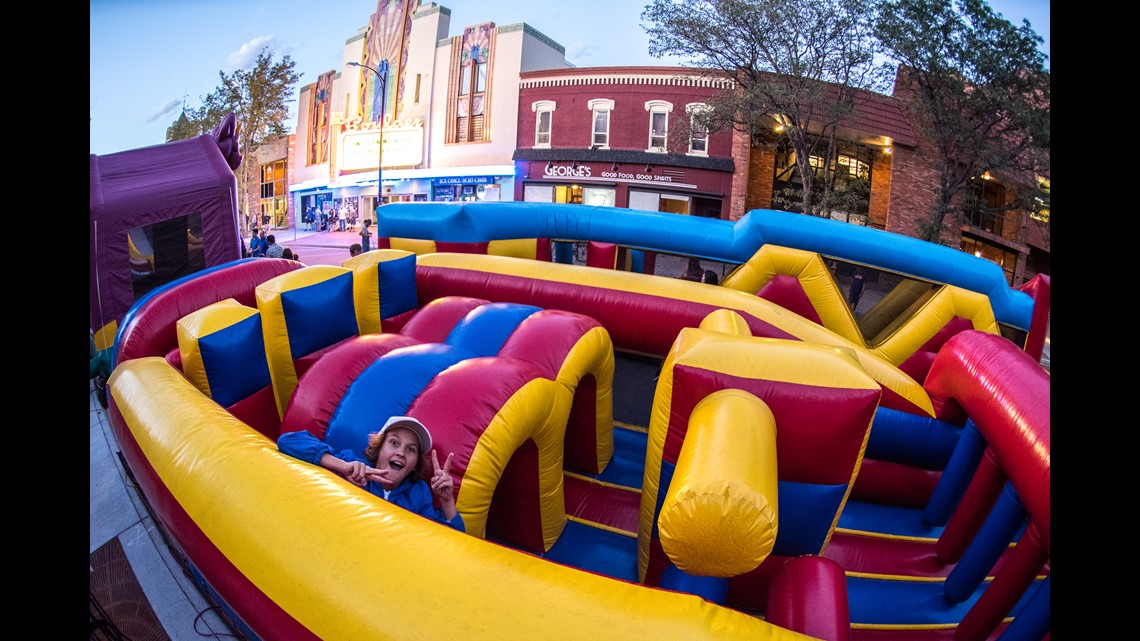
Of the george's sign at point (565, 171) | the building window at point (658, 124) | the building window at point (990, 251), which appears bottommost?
the building window at point (990, 251)

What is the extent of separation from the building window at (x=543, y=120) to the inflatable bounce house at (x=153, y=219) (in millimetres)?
9077

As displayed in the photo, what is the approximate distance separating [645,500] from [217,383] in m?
2.33

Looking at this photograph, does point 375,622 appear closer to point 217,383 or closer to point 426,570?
point 426,570

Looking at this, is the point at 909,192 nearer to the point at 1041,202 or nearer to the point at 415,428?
the point at 1041,202

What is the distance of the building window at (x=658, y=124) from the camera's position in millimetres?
12719

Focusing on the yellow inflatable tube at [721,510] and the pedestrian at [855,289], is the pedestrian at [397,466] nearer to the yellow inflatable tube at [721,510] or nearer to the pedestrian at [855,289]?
the yellow inflatable tube at [721,510]

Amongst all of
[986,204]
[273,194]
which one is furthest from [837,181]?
[273,194]

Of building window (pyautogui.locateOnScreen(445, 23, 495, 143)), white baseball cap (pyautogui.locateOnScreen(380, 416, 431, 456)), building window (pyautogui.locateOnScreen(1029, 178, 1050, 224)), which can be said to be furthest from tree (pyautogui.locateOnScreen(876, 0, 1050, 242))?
building window (pyautogui.locateOnScreen(445, 23, 495, 143))

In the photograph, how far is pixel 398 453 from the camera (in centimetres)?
204

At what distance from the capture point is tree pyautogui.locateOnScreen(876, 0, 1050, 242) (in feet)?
21.6

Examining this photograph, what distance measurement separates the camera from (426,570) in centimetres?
116

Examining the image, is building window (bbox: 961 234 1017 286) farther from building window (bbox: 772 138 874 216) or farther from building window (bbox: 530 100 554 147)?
building window (bbox: 530 100 554 147)

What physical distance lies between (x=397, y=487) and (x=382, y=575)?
93cm

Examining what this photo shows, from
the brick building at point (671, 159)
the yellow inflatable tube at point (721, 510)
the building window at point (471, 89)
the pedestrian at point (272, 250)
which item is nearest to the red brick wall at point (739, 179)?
the brick building at point (671, 159)
